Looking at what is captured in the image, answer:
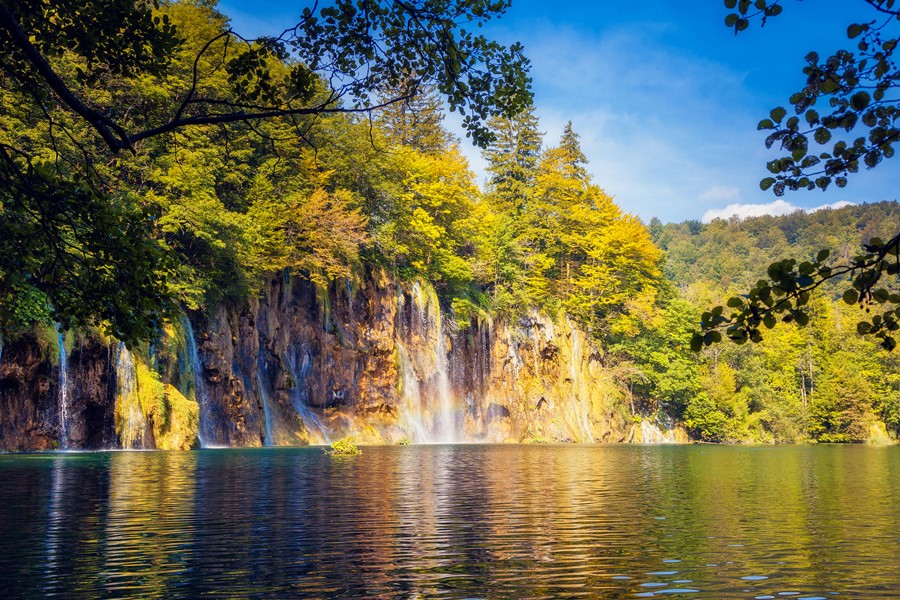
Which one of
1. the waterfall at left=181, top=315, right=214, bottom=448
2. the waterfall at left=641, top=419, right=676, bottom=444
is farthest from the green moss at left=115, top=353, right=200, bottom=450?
the waterfall at left=641, top=419, right=676, bottom=444

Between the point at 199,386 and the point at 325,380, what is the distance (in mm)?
9203

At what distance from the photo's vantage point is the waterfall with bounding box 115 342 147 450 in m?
31.5

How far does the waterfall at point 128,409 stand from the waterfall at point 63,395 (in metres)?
1.80

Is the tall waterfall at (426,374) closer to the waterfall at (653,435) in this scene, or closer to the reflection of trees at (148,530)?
the waterfall at (653,435)

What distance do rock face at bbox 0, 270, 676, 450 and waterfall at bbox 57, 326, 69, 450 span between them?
2.5 inches

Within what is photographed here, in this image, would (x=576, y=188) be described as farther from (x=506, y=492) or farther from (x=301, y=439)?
(x=506, y=492)

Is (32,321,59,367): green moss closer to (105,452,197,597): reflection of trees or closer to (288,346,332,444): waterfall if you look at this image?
(105,452,197,597): reflection of trees

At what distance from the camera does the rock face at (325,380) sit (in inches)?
1232

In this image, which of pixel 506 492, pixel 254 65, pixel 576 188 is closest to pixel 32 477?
pixel 506 492

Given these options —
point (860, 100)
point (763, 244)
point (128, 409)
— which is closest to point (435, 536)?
point (860, 100)

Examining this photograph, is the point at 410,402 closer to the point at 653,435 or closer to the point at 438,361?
the point at 438,361

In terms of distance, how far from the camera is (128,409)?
31.7 metres

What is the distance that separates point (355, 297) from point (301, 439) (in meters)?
9.53

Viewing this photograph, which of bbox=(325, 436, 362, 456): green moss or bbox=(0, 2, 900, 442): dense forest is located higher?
bbox=(0, 2, 900, 442): dense forest
